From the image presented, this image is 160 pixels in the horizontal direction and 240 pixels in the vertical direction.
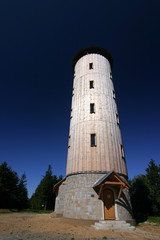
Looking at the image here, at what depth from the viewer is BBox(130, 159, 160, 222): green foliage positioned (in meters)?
29.8

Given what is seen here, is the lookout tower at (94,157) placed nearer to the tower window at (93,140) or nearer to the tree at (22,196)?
the tower window at (93,140)

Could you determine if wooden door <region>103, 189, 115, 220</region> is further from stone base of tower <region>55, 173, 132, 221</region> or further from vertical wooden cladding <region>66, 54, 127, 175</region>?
vertical wooden cladding <region>66, 54, 127, 175</region>

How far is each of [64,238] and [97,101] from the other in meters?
15.6

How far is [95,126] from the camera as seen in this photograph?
17734mm

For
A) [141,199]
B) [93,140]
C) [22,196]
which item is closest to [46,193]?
[22,196]

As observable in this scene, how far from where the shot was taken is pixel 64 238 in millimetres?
7785

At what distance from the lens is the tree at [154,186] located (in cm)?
2947

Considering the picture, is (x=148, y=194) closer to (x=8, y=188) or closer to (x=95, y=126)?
(x=95, y=126)

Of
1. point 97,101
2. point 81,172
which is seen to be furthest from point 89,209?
point 97,101

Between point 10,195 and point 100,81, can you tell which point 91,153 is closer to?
point 100,81

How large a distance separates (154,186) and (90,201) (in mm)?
26290

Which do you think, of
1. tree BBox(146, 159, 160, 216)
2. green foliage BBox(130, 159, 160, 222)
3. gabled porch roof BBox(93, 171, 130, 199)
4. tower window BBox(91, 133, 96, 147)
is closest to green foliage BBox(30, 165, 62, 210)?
green foliage BBox(130, 159, 160, 222)

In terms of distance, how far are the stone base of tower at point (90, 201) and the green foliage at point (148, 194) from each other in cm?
1944

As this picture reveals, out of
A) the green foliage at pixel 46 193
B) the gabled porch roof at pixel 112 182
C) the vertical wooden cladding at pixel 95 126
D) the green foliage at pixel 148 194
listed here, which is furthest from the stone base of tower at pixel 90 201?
the green foliage at pixel 46 193
